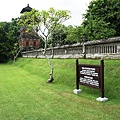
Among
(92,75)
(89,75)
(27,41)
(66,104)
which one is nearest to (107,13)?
(89,75)

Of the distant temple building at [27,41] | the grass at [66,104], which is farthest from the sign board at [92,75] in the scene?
the distant temple building at [27,41]

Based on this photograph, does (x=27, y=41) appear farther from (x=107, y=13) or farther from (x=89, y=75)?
(x=89, y=75)

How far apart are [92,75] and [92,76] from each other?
37mm

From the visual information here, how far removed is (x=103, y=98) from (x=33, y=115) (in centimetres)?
248

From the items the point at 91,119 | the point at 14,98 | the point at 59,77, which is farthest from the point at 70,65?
the point at 91,119

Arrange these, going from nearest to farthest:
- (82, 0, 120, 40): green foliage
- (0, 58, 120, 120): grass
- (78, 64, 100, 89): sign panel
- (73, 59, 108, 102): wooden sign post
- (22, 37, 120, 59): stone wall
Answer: (0, 58, 120, 120): grass < (73, 59, 108, 102): wooden sign post < (78, 64, 100, 89): sign panel < (22, 37, 120, 59): stone wall < (82, 0, 120, 40): green foliage

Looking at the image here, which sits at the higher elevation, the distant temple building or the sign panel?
the distant temple building

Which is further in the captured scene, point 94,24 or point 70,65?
point 94,24

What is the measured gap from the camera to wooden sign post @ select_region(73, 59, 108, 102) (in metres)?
6.43

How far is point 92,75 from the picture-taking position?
6.94 m

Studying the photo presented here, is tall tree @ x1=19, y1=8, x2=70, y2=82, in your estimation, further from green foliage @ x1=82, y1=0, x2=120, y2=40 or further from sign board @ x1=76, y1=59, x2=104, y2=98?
green foliage @ x1=82, y1=0, x2=120, y2=40

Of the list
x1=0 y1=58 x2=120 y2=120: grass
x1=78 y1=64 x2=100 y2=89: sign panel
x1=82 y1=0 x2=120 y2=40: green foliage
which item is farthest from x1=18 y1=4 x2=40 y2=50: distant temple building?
x1=78 y1=64 x2=100 y2=89: sign panel

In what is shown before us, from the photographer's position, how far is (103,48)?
9727 millimetres

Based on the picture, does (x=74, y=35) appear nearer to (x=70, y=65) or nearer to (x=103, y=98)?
(x=70, y=65)
